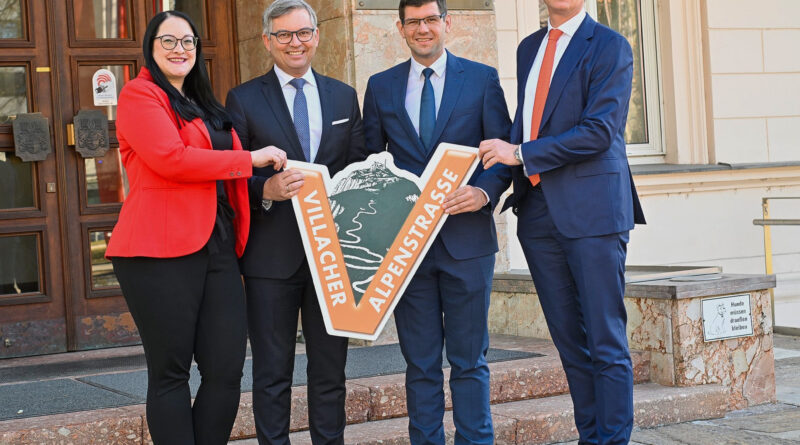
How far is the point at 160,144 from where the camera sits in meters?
3.29

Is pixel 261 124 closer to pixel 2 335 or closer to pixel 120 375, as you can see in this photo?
pixel 120 375

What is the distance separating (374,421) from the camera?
4.65 m

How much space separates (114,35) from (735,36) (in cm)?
468

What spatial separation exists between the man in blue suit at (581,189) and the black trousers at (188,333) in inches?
40.8

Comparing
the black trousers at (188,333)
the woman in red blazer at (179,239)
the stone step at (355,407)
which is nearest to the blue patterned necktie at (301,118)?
the woman in red blazer at (179,239)

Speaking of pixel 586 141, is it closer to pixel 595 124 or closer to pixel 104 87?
pixel 595 124

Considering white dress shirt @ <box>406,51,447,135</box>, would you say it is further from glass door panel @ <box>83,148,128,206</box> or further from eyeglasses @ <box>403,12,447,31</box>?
glass door panel @ <box>83,148,128,206</box>

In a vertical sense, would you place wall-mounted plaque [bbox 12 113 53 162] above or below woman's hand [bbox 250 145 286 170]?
above

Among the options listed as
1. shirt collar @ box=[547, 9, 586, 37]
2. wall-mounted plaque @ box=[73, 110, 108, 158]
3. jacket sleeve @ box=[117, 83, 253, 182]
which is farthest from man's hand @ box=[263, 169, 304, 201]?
wall-mounted plaque @ box=[73, 110, 108, 158]

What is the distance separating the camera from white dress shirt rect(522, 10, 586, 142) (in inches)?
149

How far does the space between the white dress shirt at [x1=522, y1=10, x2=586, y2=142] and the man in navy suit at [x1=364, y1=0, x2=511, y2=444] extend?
8 centimetres

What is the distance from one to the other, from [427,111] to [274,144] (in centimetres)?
58

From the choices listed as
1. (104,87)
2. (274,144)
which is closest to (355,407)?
(274,144)

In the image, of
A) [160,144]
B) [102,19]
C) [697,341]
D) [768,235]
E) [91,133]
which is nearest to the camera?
[160,144]
